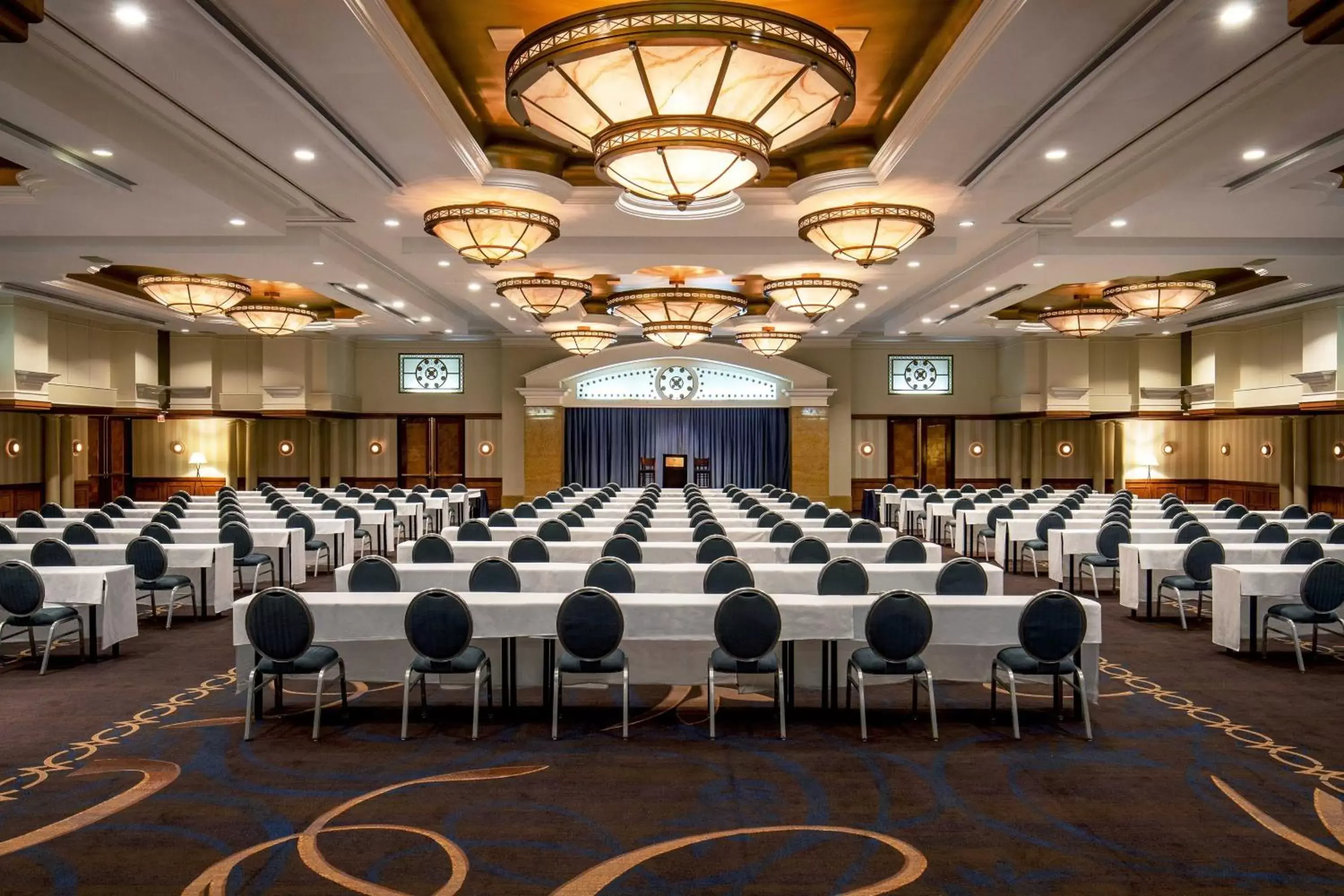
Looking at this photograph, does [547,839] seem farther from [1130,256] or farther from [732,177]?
[1130,256]

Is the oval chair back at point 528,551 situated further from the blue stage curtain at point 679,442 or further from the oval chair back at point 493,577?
the blue stage curtain at point 679,442

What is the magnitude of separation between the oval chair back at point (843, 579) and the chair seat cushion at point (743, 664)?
153cm

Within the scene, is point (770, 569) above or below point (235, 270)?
below

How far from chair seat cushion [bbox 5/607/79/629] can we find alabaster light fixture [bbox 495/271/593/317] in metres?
7.40

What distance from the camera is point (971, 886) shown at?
4.05 m

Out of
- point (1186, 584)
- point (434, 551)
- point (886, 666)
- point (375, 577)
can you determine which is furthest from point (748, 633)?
point (1186, 584)

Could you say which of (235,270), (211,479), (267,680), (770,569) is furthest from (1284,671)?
(211,479)

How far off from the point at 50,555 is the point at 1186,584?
38.1ft

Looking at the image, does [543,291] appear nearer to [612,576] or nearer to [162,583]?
[162,583]

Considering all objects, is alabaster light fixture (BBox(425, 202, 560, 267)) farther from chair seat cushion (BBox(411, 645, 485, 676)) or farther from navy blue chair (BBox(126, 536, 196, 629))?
chair seat cushion (BBox(411, 645, 485, 676))

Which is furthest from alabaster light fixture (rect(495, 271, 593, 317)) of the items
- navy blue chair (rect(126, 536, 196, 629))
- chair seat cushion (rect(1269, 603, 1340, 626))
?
chair seat cushion (rect(1269, 603, 1340, 626))

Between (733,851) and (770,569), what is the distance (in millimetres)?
4146

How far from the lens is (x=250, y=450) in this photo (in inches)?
957

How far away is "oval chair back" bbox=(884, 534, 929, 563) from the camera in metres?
9.44
